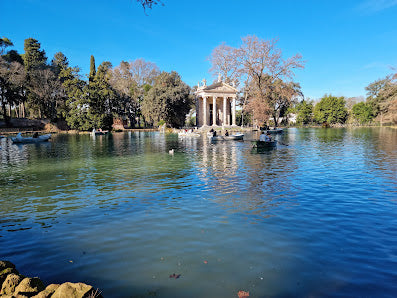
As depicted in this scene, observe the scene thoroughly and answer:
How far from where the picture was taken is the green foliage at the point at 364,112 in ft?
318

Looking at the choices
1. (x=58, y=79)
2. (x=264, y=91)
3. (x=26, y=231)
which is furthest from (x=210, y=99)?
(x=26, y=231)

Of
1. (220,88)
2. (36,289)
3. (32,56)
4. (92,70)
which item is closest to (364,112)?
(220,88)

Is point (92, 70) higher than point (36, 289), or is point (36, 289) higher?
point (92, 70)

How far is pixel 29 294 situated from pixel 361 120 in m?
115

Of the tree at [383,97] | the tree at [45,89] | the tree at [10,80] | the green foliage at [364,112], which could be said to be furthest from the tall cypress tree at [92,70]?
the green foliage at [364,112]

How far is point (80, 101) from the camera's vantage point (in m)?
65.9

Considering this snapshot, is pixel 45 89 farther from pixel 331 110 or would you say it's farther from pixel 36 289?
pixel 331 110

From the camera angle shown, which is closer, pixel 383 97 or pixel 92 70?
pixel 92 70

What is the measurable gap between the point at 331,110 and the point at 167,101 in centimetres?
6341

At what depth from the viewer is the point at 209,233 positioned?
7.26m

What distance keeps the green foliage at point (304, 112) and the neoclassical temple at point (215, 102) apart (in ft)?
126

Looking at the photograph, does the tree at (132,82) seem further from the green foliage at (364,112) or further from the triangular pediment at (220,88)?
the green foliage at (364,112)

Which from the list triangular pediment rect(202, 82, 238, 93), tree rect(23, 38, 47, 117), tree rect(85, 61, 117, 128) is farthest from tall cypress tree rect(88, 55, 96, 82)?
triangular pediment rect(202, 82, 238, 93)

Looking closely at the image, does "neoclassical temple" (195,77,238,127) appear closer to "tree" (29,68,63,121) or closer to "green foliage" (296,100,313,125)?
"tree" (29,68,63,121)
